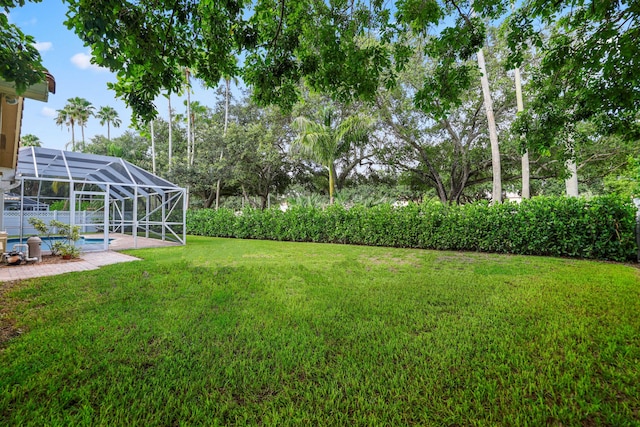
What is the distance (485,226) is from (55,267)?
1190cm

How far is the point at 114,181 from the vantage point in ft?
38.7

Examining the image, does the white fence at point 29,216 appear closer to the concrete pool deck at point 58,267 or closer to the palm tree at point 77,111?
the concrete pool deck at point 58,267

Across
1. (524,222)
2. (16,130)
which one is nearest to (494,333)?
(524,222)

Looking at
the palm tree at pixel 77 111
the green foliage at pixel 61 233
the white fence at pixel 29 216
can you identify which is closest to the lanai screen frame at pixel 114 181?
the green foliage at pixel 61 233

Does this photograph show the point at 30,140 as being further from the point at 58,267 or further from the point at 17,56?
the point at 17,56

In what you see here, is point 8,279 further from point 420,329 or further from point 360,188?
point 360,188

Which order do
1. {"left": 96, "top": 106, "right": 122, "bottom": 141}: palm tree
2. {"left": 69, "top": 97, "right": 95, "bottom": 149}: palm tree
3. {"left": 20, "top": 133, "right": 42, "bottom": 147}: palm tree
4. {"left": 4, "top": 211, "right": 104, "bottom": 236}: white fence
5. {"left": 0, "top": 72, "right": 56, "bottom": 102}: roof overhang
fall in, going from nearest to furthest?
{"left": 0, "top": 72, "right": 56, "bottom": 102}: roof overhang
{"left": 4, "top": 211, "right": 104, "bottom": 236}: white fence
{"left": 69, "top": 97, "right": 95, "bottom": 149}: palm tree
{"left": 96, "top": 106, "right": 122, "bottom": 141}: palm tree
{"left": 20, "top": 133, "right": 42, "bottom": 147}: palm tree

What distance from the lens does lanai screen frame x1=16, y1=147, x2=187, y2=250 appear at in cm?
908

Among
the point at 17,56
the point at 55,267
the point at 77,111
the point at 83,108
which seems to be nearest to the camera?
the point at 17,56

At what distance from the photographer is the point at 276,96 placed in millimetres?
4363

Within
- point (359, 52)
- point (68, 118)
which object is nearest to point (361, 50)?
point (359, 52)

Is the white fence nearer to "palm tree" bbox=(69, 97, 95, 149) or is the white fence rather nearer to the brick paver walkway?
the brick paver walkway

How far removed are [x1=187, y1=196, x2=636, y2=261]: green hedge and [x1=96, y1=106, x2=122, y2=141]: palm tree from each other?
29807 mm

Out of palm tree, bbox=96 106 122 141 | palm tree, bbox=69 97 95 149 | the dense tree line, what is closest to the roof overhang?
the dense tree line
